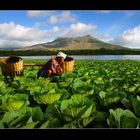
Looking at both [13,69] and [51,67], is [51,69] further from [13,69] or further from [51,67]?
[13,69]

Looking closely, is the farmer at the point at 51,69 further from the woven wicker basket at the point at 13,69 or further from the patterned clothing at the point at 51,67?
the woven wicker basket at the point at 13,69

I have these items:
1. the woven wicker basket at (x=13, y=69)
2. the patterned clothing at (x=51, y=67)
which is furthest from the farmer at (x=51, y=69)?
the woven wicker basket at (x=13, y=69)

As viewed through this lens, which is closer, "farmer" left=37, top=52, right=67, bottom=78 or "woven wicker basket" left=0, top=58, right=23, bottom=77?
"farmer" left=37, top=52, right=67, bottom=78

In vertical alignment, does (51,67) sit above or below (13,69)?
above

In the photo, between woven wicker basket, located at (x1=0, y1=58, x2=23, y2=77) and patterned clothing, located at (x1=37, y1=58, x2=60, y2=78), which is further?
woven wicker basket, located at (x1=0, y1=58, x2=23, y2=77)

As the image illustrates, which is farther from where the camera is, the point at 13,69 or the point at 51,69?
the point at 13,69

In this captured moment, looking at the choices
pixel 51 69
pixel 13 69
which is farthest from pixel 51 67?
pixel 13 69

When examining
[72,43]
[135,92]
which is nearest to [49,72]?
[135,92]

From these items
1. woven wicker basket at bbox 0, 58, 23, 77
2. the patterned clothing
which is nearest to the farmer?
→ the patterned clothing

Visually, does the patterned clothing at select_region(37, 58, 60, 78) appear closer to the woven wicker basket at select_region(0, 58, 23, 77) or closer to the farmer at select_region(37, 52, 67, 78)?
the farmer at select_region(37, 52, 67, 78)
